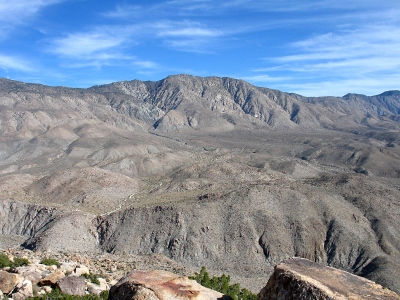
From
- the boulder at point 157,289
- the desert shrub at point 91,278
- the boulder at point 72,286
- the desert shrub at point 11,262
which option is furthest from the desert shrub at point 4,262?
the boulder at point 157,289

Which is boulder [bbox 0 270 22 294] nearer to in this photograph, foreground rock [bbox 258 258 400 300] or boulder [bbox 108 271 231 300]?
boulder [bbox 108 271 231 300]

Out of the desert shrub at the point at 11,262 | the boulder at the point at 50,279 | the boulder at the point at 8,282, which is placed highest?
the boulder at the point at 8,282

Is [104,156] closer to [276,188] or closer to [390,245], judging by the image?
[276,188]

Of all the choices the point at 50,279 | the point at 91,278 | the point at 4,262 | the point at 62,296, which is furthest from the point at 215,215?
the point at 62,296

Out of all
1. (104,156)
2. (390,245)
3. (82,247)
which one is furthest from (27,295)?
(104,156)

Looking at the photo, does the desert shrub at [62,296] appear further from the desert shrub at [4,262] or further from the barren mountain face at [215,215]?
the barren mountain face at [215,215]

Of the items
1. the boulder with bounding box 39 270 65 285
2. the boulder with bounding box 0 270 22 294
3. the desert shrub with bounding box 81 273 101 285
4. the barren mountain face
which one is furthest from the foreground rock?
the barren mountain face
